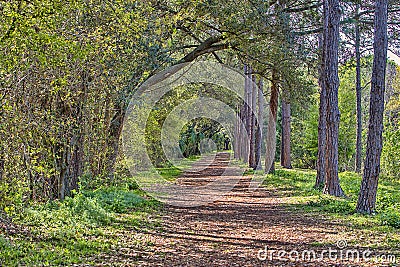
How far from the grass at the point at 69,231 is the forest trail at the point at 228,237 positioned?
1.50ft

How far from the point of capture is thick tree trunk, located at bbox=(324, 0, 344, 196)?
47.5ft

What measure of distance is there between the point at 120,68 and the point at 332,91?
21.1 ft

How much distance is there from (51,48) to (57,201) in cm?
463

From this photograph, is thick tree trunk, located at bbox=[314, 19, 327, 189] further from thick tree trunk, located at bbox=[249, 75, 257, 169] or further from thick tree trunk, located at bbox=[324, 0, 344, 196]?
thick tree trunk, located at bbox=[249, 75, 257, 169]

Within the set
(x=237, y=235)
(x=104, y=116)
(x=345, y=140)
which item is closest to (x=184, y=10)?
(x=104, y=116)

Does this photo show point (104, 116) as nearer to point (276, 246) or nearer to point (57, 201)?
point (57, 201)

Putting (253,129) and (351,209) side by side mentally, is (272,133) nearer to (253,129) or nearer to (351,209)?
(253,129)

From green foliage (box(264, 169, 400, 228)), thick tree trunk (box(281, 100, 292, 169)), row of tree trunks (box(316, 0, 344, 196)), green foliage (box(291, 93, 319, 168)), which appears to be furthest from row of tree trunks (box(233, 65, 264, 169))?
row of tree trunks (box(316, 0, 344, 196))

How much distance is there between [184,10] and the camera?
48.2 ft

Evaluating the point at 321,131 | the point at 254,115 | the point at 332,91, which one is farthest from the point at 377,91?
the point at 254,115

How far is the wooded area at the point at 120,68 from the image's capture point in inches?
315

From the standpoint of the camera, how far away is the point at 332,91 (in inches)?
585
